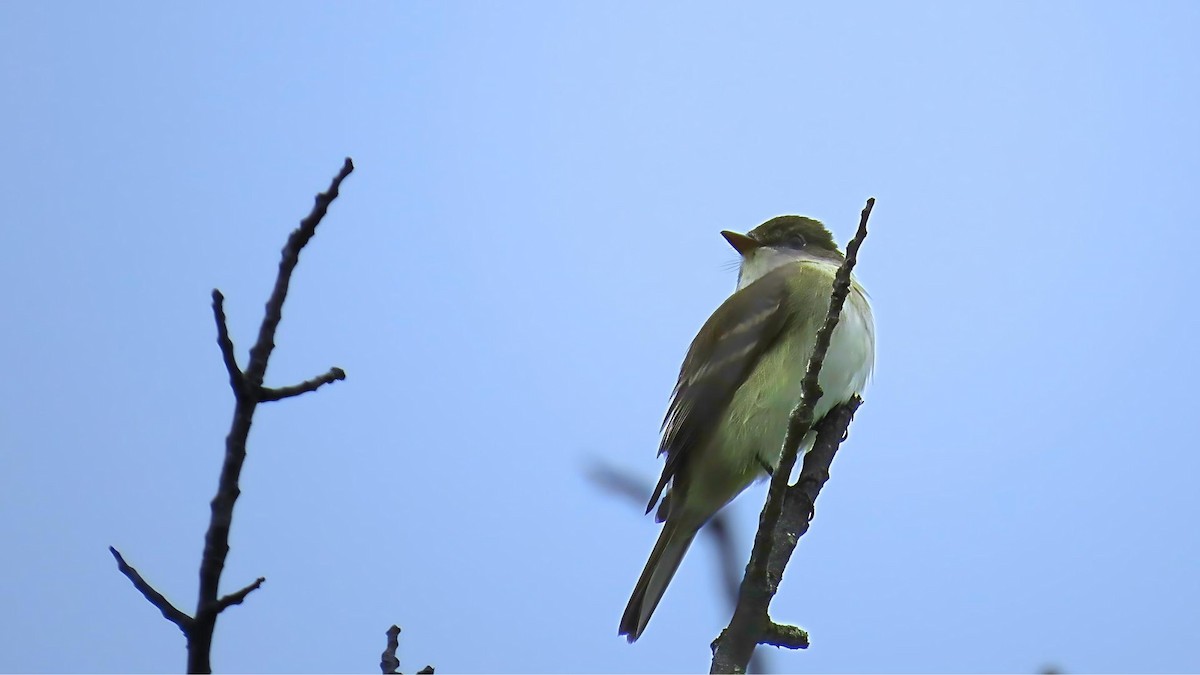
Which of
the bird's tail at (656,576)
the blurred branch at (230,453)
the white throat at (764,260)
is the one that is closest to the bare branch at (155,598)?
the blurred branch at (230,453)

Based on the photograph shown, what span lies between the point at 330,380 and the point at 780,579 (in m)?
1.95

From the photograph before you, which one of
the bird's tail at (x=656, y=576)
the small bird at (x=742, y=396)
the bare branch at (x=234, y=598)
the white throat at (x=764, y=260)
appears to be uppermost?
the white throat at (x=764, y=260)

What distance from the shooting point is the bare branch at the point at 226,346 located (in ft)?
7.02

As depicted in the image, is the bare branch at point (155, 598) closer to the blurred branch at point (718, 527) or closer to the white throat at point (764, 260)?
the blurred branch at point (718, 527)

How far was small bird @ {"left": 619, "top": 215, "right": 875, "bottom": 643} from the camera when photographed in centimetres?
641

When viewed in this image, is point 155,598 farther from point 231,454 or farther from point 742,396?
point 742,396

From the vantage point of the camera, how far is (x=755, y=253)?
868cm

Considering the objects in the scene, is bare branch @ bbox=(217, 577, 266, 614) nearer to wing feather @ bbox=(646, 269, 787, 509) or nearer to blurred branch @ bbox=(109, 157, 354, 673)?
blurred branch @ bbox=(109, 157, 354, 673)

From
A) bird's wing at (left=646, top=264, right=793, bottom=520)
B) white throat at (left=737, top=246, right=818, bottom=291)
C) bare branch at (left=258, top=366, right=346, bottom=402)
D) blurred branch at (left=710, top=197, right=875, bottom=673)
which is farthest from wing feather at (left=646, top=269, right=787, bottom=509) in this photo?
bare branch at (left=258, top=366, right=346, bottom=402)

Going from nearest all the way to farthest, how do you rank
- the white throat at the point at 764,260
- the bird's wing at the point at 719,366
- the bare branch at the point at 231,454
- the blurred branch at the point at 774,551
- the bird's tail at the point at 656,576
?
the bare branch at the point at 231,454, the blurred branch at the point at 774,551, the bird's tail at the point at 656,576, the bird's wing at the point at 719,366, the white throat at the point at 764,260

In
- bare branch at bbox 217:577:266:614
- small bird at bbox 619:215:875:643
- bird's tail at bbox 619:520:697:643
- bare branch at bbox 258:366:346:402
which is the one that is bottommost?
bare branch at bbox 217:577:266:614

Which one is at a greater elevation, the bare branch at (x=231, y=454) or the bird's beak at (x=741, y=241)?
the bird's beak at (x=741, y=241)

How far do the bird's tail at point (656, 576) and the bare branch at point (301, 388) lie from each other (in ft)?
12.5

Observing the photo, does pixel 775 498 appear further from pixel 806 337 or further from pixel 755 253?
pixel 755 253
